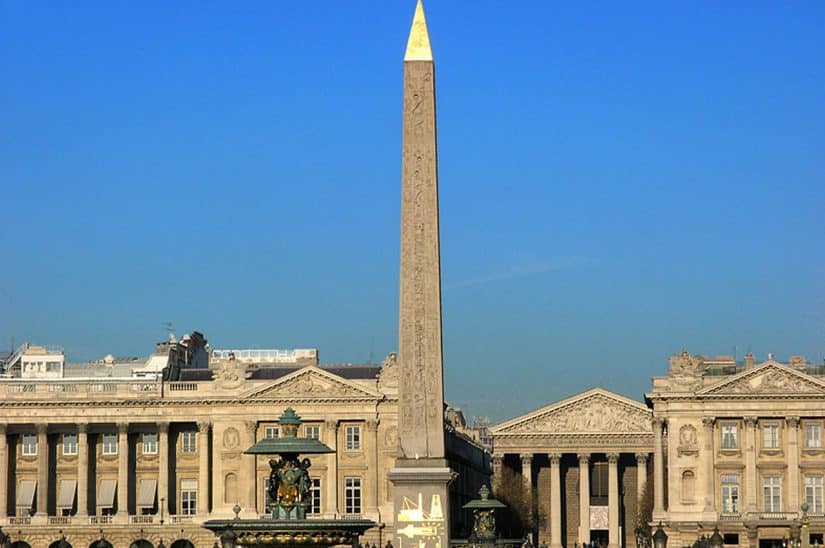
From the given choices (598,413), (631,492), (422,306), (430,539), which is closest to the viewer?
(430,539)

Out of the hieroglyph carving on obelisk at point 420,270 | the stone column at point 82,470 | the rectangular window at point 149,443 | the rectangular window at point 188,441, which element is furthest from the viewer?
the rectangular window at point 149,443

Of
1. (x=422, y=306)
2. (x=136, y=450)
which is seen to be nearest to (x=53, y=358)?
(x=136, y=450)

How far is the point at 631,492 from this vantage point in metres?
142

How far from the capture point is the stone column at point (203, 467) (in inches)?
4188

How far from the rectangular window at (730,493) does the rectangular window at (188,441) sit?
1013 inches

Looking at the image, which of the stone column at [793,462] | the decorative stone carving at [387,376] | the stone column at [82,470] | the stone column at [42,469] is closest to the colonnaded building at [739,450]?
the stone column at [793,462]

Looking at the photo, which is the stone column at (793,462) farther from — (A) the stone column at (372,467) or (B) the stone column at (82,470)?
(B) the stone column at (82,470)

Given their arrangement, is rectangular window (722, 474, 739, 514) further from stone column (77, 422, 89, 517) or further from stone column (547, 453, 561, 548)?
stone column (77, 422, 89, 517)

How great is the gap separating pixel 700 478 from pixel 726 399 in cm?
400

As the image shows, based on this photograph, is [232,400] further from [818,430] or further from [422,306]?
[422,306]

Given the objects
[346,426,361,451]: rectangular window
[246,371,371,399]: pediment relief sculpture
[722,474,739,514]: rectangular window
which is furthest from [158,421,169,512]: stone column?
[722,474,739,514]: rectangular window

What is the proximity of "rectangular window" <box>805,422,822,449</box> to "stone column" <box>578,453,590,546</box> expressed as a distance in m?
26.2

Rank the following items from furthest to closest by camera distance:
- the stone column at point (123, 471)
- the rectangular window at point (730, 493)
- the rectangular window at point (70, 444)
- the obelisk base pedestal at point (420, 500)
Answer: the rectangular window at point (70, 444)
the stone column at point (123, 471)
the rectangular window at point (730, 493)
the obelisk base pedestal at point (420, 500)

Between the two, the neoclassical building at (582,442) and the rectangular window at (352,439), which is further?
the neoclassical building at (582,442)
